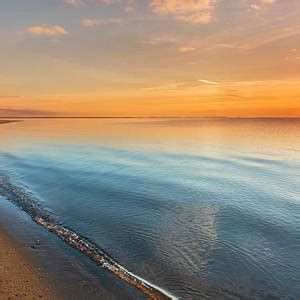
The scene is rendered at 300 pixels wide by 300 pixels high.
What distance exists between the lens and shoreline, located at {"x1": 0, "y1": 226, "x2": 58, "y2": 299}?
9883mm

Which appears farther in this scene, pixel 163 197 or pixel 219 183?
pixel 219 183

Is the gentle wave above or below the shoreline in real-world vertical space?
below

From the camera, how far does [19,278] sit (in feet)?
35.5

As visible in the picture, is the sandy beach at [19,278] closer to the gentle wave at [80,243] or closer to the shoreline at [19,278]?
the shoreline at [19,278]

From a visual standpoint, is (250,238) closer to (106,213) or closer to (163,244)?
(163,244)

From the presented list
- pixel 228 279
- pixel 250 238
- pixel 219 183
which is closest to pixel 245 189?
pixel 219 183

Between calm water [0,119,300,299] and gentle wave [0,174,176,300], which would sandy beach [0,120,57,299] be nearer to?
gentle wave [0,174,176,300]

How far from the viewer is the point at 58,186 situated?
87.7ft

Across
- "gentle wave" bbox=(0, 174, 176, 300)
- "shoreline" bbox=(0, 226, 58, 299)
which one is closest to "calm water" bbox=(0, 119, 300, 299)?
"gentle wave" bbox=(0, 174, 176, 300)

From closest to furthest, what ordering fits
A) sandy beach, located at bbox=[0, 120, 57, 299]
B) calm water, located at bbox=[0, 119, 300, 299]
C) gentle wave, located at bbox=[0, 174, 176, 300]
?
sandy beach, located at bbox=[0, 120, 57, 299], gentle wave, located at bbox=[0, 174, 176, 300], calm water, located at bbox=[0, 119, 300, 299]

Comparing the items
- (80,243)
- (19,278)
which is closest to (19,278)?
(19,278)

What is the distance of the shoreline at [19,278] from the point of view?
32.4 feet

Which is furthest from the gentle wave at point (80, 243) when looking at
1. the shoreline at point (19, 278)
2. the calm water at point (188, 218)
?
the shoreline at point (19, 278)

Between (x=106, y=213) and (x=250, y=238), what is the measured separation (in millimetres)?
8133
